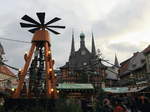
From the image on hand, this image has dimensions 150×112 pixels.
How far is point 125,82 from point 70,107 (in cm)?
4417

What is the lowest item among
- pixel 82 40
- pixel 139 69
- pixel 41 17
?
pixel 139 69

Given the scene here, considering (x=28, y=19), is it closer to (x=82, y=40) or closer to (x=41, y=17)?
(x=41, y=17)

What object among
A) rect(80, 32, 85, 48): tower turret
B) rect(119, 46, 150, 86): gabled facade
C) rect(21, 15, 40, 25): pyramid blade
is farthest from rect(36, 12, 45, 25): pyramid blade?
rect(80, 32, 85, 48): tower turret

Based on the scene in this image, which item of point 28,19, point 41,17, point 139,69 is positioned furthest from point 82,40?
point 28,19

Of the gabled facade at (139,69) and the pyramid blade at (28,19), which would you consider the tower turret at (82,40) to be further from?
the pyramid blade at (28,19)

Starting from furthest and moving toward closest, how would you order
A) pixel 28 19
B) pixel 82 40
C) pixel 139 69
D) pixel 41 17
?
1. pixel 82 40
2. pixel 139 69
3. pixel 41 17
4. pixel 28 19

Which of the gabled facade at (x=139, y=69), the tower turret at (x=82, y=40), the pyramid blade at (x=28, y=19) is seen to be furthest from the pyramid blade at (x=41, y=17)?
the tower turret at (x=82, y=40)

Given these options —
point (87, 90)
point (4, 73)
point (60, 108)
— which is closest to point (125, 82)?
point (87, 90)

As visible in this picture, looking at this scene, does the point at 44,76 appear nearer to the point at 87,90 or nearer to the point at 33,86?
the point at 33,86

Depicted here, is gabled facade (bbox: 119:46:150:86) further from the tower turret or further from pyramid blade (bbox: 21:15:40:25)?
the tower turret

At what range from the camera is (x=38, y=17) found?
20.9m

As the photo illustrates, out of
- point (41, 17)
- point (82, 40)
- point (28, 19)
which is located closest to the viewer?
point (28, 19)

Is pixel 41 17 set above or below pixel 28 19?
above

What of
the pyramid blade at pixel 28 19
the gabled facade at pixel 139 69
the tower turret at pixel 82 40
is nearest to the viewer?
the pyramid blade at pixel 28 19
